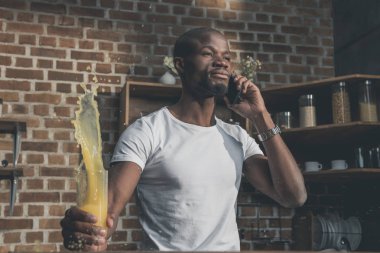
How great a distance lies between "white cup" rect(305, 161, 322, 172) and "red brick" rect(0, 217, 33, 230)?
1.65 meters

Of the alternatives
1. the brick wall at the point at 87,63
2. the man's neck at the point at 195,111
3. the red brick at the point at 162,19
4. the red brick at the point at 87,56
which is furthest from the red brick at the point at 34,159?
the man's neck at the point at 195,111

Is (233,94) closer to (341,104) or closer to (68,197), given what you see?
(341,104)

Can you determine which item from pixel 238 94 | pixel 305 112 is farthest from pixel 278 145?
pixel 305 112

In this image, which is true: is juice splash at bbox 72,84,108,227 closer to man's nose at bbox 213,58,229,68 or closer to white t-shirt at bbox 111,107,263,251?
white t-shirt at bbox 111,107,263,251

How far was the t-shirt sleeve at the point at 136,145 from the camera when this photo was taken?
1674mm

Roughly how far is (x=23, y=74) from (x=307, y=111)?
167 centimetres

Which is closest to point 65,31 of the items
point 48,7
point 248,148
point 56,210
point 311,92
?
point 48,7

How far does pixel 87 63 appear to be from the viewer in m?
3.56

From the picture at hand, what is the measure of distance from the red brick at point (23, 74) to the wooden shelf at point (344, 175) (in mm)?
1665

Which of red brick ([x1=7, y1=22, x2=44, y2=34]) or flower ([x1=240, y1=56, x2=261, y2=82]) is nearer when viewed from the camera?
red brick ([x1=7, y1=22, x2=44, y2=34])

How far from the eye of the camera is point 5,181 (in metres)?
3.32

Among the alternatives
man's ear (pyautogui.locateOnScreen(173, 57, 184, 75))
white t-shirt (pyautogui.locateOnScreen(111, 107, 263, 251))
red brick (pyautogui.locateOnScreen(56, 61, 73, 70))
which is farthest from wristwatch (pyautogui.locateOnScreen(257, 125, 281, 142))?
red brick (pyautogui.locateOnScreen(56, 61, 73, 70))

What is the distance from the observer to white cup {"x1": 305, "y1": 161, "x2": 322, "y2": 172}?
11.7 ft

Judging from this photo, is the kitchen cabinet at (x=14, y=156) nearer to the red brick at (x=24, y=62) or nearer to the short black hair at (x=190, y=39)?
the red brick at (x=24, y=62)
